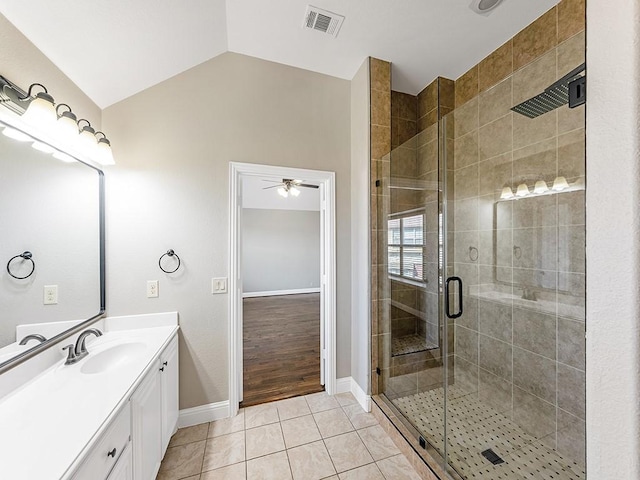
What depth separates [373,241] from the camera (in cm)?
224

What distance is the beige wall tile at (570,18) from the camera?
64.5 inches

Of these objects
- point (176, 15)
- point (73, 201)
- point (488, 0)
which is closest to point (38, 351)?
point (73, 201)

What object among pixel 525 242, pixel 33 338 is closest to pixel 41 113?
pixel 33 338

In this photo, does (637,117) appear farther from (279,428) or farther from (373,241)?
(279,428)

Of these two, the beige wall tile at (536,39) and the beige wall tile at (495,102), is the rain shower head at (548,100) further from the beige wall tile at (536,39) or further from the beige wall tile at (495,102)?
the beige wall tile at (536,39)

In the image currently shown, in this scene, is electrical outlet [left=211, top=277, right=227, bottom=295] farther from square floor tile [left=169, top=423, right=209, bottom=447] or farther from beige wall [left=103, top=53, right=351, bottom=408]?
square floor tile [left=169, top=423, right=209, bottom=447]

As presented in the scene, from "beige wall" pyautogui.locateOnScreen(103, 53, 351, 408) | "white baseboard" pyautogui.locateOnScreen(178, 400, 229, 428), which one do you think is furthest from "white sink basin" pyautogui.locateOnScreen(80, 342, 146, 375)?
"white baseboard" pyautogui.locateOnScreen(178, 400, 229, 428)

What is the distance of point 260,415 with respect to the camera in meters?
2.15

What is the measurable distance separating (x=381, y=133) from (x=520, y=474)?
2.56 meters

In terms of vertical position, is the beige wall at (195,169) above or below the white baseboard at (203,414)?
above

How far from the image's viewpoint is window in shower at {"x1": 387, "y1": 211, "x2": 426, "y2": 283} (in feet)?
7.26

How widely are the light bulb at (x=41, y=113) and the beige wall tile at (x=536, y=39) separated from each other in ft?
10.1

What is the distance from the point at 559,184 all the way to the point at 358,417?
2268 mm

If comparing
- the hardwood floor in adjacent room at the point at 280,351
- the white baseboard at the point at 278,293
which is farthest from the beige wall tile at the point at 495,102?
the white baseboard at the point at 278,293
